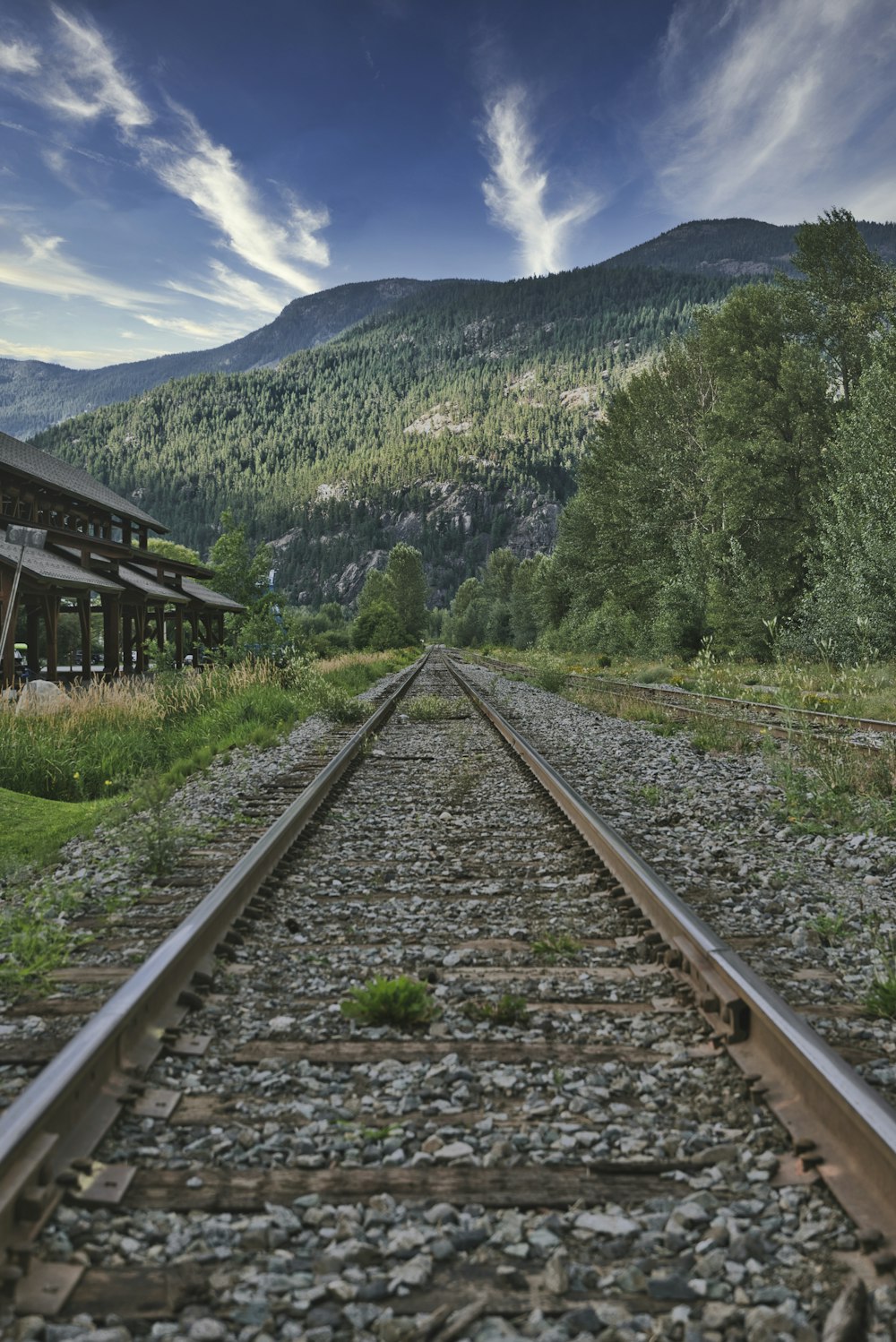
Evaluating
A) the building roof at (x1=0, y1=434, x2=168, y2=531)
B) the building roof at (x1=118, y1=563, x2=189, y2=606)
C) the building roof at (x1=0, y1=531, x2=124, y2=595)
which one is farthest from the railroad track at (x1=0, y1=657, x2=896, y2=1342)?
the building roof at (x1=118, y1=563, x2=189, y2=606)

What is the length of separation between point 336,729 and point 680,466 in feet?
79.2

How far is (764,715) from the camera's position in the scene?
12.9 metres

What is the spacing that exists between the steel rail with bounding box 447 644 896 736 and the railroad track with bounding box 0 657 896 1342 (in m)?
5.65

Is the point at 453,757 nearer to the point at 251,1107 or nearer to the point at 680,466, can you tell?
the point at 251,1107

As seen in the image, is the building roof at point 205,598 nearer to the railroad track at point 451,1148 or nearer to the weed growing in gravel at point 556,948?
the weed growing in gravel at point 556,948

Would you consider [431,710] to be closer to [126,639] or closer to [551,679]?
Answer: [551,679]

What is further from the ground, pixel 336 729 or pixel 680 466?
pixel 680 466

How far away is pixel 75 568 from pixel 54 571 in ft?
8.88

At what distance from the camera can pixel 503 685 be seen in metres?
24.7

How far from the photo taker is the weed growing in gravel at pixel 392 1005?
3.10 m

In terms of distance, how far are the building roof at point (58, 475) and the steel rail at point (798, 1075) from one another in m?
23.6

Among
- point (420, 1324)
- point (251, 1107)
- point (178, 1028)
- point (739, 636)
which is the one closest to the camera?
point (420, 1324)

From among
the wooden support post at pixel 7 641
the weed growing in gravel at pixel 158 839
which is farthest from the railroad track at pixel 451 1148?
the wooden support post at pixel 7 641

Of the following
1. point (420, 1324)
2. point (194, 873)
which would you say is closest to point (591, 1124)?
point (420, 1324)
